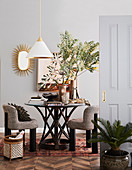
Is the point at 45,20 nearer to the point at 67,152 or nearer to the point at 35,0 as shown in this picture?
the point at 35,0

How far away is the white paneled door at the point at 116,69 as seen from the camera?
3.76 m

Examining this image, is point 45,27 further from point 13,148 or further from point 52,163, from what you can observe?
point 52,163

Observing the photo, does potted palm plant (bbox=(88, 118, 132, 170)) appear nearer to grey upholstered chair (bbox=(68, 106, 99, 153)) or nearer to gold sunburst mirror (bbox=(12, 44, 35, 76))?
grey upholstered chair (bbox=(68, 106, 99, 153))

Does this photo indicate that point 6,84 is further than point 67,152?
Yes

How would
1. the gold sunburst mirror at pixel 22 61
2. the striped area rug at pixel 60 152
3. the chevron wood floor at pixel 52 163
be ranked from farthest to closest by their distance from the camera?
the gold sunburst mirror at pixel 22 61 < the striped area rug at pixel 60 152 < the chevron wood floor at pixel 52 163

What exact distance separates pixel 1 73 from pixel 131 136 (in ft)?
11.2

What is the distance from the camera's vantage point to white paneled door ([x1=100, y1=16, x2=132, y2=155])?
376 centimetres

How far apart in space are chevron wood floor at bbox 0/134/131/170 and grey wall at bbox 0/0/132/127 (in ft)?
6.70

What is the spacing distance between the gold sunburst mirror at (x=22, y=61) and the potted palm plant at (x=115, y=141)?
2884 millimetres

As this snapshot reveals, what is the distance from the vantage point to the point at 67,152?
181 inches

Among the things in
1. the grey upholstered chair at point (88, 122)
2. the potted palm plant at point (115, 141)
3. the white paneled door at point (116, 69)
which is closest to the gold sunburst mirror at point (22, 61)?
the grey upholstered chair at point (88, 122)

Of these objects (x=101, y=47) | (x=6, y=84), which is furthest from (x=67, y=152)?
(x=6, y=84)

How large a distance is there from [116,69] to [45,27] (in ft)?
9.30

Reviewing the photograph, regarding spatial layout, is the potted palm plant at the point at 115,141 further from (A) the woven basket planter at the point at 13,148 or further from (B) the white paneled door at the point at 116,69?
(A) the woven basket planter at the point at 13,148
